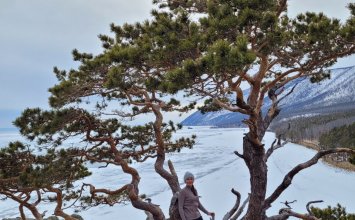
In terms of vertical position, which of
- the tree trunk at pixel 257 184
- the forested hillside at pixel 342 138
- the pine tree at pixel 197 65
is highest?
the pine tree at pixel 197 65

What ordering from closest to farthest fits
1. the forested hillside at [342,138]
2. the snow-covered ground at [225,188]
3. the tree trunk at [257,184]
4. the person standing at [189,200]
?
the person standing at [189,200], the tree trunk at [257,184], the snow-covered ground at [225,188], the forested hillside at [342,138]

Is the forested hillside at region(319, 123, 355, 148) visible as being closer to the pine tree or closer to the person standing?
the pine tree

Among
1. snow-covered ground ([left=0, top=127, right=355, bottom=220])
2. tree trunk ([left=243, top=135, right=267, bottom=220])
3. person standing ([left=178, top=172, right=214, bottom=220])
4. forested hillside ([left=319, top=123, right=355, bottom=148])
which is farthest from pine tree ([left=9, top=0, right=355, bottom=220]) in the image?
forested hillside ([left=319, top=123, right=355, bottom=148])

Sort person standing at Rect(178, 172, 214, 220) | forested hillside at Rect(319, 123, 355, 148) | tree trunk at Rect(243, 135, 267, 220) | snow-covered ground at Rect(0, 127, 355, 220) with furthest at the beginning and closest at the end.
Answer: forested hillside at Rect(319, 123, 355, 148) < snow-covered ground at Rect(0, 127, 355, 220) < tree trunk at Rect(243, 135, 267, 220) < person standing at Rect(178, 172, 214, 220)

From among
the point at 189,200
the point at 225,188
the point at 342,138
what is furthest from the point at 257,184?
the point at 342,138

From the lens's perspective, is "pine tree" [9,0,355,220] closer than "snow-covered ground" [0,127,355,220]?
Yes

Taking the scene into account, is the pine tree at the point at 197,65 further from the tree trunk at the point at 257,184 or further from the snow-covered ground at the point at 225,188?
the snow-covered ground at the point at 225,188

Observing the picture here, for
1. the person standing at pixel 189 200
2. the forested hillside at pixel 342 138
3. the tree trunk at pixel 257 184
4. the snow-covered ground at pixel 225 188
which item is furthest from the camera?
the forested hillside at pixel 342 138

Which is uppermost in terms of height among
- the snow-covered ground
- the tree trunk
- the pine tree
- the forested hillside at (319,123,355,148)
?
the pine tree

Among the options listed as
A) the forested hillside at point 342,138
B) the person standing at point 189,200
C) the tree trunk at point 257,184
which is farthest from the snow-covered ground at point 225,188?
the person standing at point 189,200

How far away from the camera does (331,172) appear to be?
1741 inches

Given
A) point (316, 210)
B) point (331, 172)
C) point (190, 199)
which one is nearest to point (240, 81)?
point (190, 199)

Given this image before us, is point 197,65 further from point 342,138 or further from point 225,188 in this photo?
point 342,138

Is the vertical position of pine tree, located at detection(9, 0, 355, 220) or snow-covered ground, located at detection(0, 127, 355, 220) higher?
pine tree, located at detection(9, 0, 355, 220)
